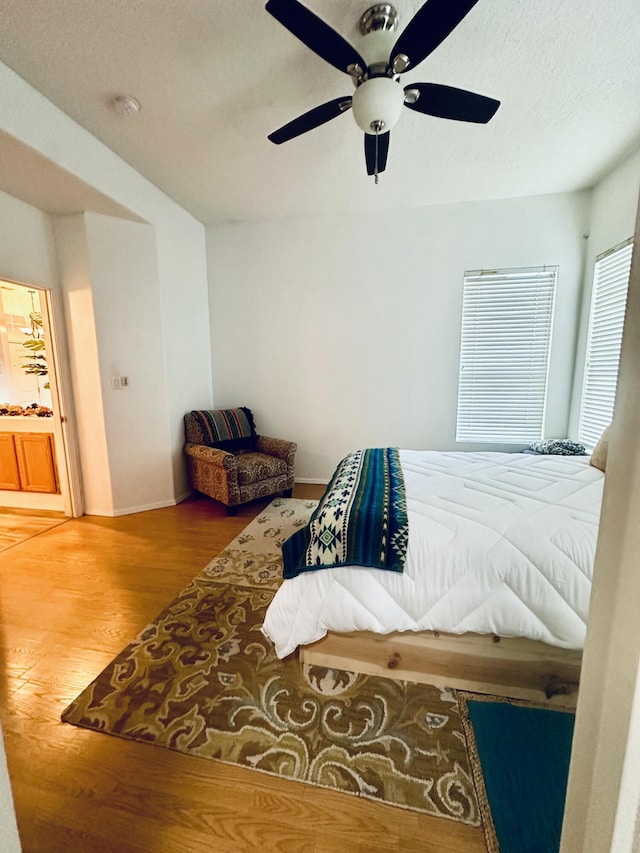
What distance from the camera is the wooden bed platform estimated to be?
1.34 m

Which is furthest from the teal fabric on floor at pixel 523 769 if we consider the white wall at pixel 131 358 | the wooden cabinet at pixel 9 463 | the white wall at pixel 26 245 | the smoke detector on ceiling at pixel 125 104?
the wooden cabinet at pixel 9 463

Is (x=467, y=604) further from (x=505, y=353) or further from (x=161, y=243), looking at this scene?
(x=161, y=243)

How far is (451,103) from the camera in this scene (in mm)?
1748

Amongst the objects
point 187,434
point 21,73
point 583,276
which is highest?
point 21,73

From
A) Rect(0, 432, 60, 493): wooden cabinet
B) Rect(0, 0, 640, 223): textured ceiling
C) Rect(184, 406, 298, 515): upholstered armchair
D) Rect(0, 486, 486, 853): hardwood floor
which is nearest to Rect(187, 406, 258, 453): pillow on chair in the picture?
Rect(184, 406, 298, 515): upholstered armchair

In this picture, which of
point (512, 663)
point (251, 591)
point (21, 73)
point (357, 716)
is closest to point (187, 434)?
point (251, 591)

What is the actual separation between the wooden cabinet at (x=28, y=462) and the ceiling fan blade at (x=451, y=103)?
4008 millimetres

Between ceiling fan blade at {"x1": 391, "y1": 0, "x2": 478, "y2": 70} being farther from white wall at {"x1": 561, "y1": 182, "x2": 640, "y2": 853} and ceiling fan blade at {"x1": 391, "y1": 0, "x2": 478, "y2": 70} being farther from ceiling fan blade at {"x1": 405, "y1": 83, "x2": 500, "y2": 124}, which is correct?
white wall at {"x1": 561, "y1": 182, "x2": 640, "y2": 853}

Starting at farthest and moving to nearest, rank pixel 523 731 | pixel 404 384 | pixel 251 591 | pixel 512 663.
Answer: pixel 404 384 < pixel 251 591 < pixel 512 663 < pixel 523 731

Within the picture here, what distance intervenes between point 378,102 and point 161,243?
2402 mm

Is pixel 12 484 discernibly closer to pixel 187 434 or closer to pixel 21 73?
pixel 187 434

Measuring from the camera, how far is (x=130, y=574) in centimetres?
227

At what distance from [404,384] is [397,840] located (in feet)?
10.9

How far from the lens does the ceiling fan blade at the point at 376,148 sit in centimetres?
198
